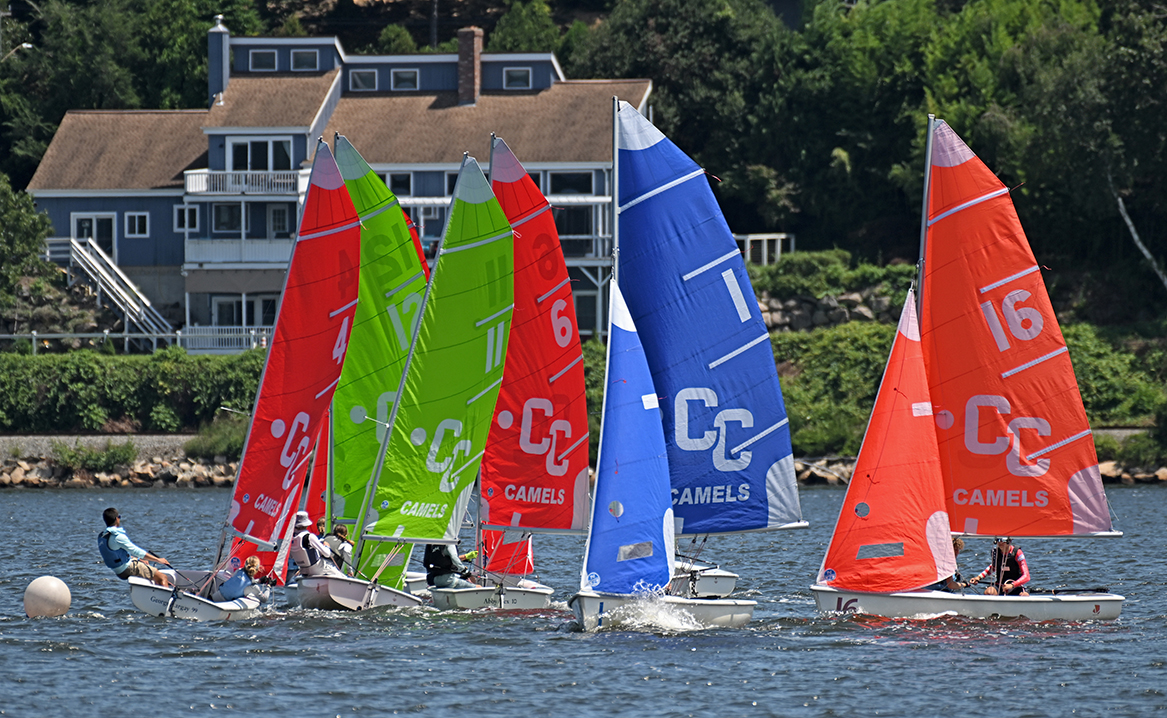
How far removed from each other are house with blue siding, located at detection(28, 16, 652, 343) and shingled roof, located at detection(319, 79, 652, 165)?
8cm

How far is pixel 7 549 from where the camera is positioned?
31.7m

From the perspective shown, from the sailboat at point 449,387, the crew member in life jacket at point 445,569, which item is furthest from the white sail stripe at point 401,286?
the crew member in life jacket at point 445,569

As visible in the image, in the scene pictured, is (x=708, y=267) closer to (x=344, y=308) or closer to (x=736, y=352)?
(x=736, y=352)

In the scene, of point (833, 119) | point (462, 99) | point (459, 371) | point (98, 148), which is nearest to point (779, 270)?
point (833, 119)

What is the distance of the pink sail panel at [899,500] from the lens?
20734mm

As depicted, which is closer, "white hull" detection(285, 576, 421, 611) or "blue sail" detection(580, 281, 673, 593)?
"blue sail" detection(580, 281, 673, 593)

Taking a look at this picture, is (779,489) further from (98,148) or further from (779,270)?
(98,148)

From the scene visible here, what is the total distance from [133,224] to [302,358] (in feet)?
137

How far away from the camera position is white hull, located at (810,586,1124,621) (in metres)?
20.9

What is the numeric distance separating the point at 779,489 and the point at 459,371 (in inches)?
190

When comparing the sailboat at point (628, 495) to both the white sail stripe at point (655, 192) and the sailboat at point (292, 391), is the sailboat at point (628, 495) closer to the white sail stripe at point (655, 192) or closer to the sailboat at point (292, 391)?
the white sail stripe at point (655, 192)

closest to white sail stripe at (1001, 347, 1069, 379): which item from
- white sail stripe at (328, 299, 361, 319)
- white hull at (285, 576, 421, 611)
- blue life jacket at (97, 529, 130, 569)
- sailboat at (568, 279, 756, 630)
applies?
sailboat at (568, 279, 756, 630)

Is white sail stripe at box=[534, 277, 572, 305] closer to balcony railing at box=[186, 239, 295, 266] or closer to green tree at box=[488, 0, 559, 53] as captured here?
balcony railing at box=[186, 239, 295, 266]

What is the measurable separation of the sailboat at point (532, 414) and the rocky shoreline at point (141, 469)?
85.9 ft
